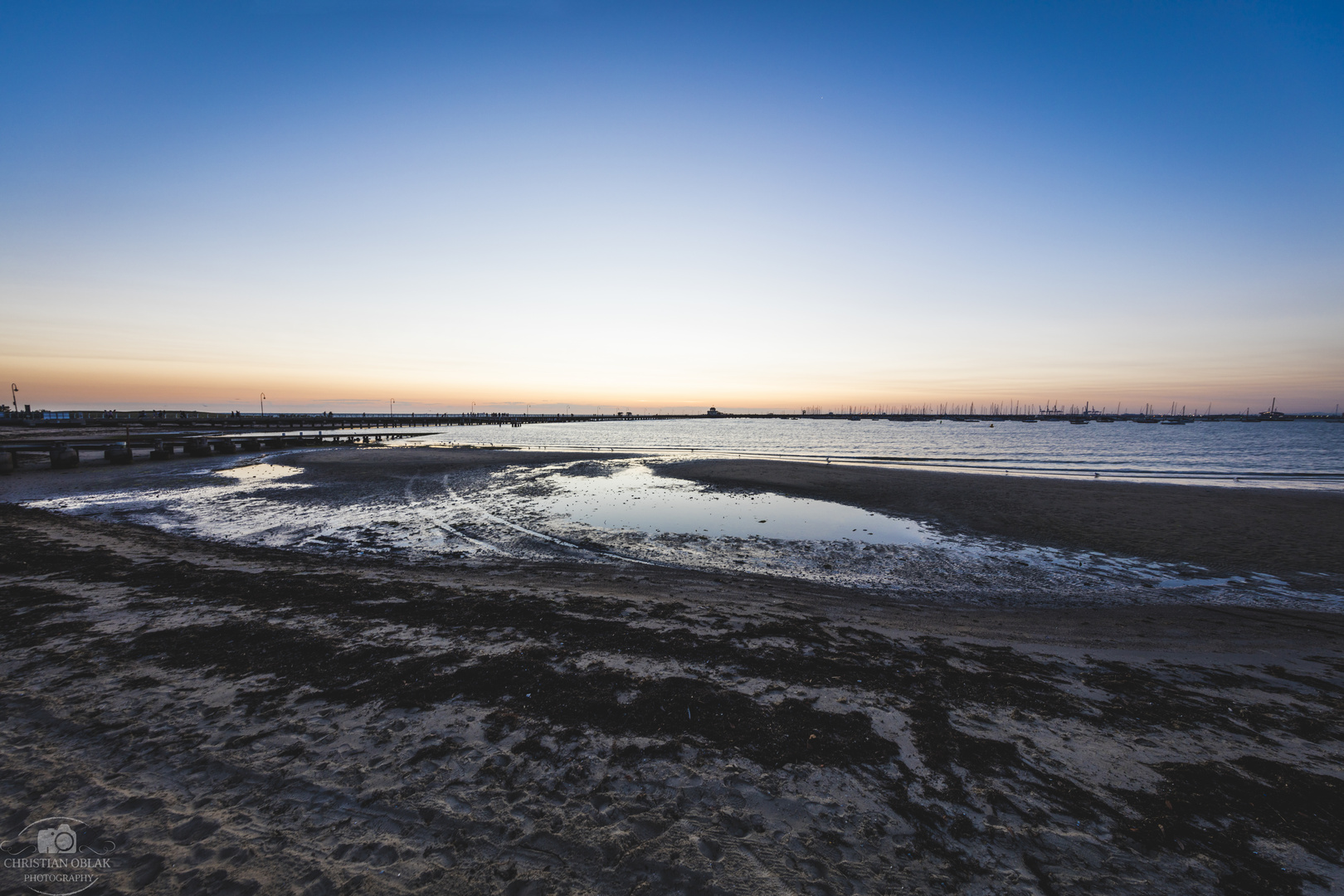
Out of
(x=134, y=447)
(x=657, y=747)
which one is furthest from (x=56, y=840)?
(x=134, y=447)

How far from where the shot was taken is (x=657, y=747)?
4.65 metres

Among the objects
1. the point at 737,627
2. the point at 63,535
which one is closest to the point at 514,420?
the point at 63,535

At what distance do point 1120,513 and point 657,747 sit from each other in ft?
68.7

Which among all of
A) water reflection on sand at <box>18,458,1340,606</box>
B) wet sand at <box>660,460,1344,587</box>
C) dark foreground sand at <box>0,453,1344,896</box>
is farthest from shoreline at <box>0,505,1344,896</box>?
wet sand at <box>660,460,1344,587</box>

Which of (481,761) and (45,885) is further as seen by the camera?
(481,761)

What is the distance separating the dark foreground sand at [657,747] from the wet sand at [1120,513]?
20.3 ft

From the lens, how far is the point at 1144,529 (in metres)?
15.6

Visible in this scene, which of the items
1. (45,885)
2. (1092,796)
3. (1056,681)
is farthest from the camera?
(1056,681)

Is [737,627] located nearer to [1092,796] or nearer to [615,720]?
[615,720]

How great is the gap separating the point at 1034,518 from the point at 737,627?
15.0 meters

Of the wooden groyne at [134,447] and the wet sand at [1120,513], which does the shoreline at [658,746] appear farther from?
the wooden groyne at [134,447]
